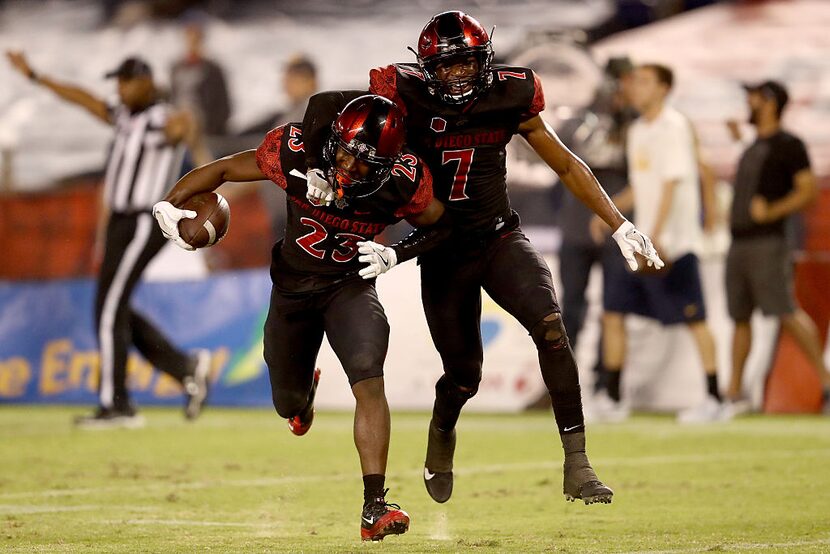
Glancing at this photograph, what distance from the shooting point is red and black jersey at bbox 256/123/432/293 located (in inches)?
203

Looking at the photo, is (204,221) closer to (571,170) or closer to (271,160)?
(271,160)

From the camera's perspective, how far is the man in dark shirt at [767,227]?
980 cm

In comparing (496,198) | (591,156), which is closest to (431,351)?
(591,156)

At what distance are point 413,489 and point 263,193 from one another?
6818mm

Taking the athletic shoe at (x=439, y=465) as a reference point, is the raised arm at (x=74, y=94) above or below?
above

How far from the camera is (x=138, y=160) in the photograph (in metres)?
9.60

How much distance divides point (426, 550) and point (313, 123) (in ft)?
5.12

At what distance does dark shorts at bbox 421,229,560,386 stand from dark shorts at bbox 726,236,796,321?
4.45 meters

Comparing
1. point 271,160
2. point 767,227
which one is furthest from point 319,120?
point 767,227

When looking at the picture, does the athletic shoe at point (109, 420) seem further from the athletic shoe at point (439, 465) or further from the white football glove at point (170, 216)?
the white football glove at point (170, 216)

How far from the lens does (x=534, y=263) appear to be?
18.0 feet

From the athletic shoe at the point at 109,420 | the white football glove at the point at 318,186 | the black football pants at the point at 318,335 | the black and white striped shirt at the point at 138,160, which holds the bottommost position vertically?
the athletic shoe at the point at 109,420

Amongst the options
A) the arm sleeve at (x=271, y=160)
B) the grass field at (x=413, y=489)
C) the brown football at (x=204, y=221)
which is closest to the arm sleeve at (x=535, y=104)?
the arm sleeve at (x=271, y=160)

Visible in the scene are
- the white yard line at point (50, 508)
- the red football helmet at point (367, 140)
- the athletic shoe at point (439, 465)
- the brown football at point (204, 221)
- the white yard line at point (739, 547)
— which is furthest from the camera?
the athletic shoe at point (439, 465)
